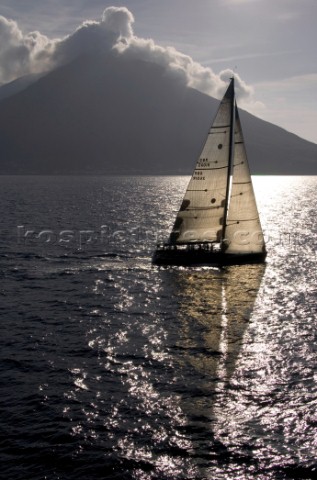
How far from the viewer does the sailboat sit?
58781 mm

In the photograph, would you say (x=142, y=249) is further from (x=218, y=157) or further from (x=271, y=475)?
(x=271, y=475)

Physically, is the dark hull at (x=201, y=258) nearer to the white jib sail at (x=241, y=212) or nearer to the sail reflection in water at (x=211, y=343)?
the white jib sail at (x=241, y=212)

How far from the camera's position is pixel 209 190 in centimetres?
6100

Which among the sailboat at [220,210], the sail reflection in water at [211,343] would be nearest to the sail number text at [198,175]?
the sailboat at [220,210]

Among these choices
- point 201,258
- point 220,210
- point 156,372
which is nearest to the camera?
point 156,372

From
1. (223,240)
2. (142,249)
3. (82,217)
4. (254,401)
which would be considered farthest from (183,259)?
(82,217)

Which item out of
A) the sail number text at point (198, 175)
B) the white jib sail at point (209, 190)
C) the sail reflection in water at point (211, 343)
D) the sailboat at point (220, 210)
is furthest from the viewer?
the sail number text at point (198, 175)

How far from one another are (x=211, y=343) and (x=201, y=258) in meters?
24.5

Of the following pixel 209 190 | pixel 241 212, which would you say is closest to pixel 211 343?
pixel 241 212

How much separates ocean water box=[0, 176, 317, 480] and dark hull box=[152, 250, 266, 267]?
43.4 inches

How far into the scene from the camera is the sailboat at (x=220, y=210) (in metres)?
58.8

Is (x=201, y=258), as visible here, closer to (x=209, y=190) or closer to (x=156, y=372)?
(x=209, y=190)

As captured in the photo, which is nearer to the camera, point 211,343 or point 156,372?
point 156,372

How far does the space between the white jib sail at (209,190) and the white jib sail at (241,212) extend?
3.95ft
